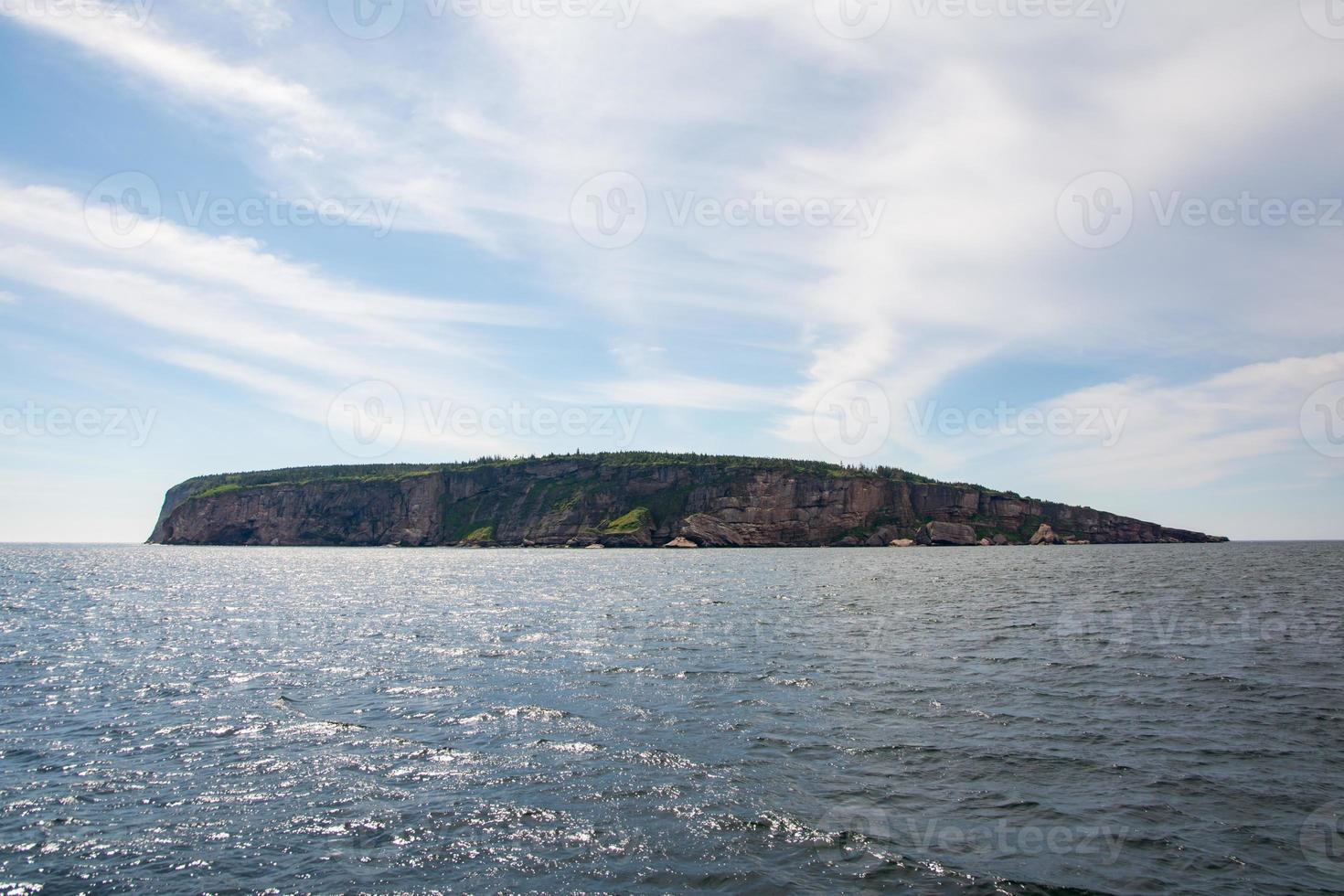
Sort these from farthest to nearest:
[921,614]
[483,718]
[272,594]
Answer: [272,594] < [921,614] < [483,718]

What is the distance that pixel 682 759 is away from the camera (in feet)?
70.7

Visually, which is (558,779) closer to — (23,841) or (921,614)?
(23,841)

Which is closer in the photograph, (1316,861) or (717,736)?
(1316,861)

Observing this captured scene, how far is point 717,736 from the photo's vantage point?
23.8 m

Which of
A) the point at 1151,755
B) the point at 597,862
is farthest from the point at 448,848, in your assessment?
the point at 1151,755

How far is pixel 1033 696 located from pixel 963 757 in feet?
30.3

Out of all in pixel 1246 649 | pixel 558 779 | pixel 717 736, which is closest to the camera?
pixel 558 779

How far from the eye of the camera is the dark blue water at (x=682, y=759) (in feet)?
49.4

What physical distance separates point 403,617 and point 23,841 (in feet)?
141

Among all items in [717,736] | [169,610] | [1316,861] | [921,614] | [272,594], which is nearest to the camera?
[1316,861]

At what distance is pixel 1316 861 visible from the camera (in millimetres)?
14992

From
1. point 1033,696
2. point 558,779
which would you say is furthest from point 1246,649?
point 558,779

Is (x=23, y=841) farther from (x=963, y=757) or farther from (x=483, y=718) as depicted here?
(x=963, y=757)

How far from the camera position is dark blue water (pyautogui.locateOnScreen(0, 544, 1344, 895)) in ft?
49.4
